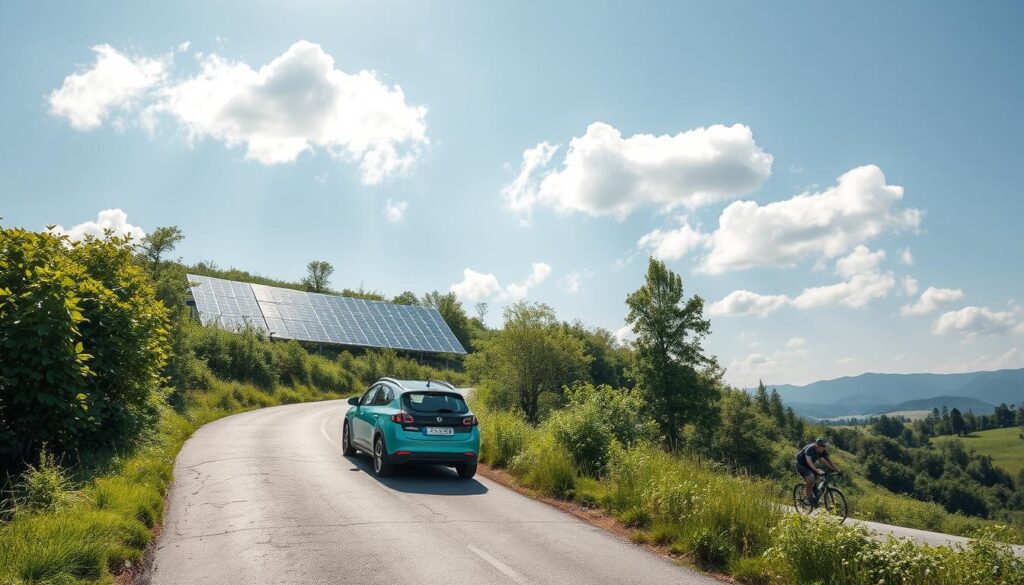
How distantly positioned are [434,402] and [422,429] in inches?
24.2

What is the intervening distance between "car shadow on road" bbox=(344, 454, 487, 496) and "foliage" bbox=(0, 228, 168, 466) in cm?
453

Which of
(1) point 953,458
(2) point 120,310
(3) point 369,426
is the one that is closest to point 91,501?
(2) point 120,310

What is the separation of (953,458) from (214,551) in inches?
6650

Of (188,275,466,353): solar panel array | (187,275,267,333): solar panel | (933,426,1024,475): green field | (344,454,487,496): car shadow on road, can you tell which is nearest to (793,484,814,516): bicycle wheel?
(344,454,487,496): car shadow on road

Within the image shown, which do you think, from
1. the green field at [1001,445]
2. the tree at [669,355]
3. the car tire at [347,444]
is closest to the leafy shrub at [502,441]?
the car tire at [347,444]

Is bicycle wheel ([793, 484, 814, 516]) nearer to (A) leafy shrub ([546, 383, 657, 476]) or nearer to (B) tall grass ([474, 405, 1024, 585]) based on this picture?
(A) leafy shrub ([546, 383, 657, 476])

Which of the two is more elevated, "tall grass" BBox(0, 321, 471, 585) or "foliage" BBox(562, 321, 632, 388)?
"foliage" BBox(562, 321, 632, 388)

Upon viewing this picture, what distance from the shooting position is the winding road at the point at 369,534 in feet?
19.7

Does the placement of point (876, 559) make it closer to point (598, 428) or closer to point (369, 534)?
point (369, 534)

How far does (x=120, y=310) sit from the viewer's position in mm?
10555

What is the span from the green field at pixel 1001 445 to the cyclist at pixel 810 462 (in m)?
163

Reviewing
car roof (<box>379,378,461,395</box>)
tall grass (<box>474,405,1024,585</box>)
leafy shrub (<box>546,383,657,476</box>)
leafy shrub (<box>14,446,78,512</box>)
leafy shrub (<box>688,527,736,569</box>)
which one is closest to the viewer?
tall grass (<box>474,405,1024,585</box>)

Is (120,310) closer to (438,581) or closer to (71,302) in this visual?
(71,302)

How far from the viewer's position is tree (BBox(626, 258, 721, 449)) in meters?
Result: 45.0
